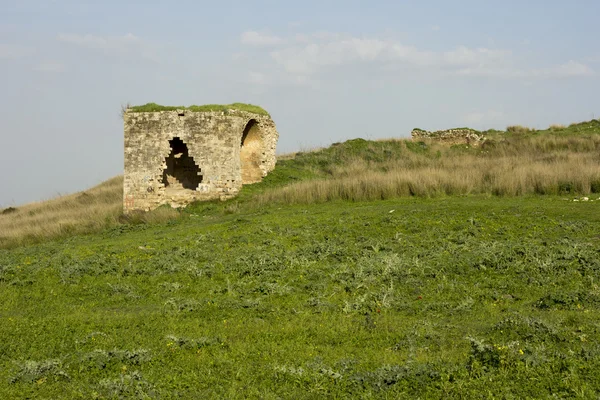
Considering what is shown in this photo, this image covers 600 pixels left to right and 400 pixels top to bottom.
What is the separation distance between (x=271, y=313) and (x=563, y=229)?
22.0ft

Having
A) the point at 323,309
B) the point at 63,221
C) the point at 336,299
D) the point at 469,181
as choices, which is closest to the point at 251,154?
the point at 63,221

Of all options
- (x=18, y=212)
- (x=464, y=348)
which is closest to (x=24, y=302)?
(x=464, y=348)

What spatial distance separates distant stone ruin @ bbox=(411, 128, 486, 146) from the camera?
1247 inches

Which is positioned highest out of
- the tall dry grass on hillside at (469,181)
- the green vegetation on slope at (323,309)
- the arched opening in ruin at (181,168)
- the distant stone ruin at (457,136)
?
the distant stone ruin at (457,136)

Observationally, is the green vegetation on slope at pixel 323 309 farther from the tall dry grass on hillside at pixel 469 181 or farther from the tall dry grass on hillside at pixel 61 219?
the tall dry grass on hillside at pixel 61 219

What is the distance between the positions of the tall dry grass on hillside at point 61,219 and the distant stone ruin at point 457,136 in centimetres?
1624

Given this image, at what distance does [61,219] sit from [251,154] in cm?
737

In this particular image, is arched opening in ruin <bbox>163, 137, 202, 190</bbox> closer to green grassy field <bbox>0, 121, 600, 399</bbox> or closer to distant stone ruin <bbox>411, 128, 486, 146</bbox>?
green grassy field <bbox>0, 121, 600, 399</bbox>

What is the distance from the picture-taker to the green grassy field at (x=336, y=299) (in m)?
6.27

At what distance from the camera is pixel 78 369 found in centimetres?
689

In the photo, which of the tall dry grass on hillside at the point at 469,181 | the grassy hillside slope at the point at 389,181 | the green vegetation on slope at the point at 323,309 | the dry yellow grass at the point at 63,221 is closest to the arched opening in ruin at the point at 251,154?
the grassy hillside slope at the point at 389,181

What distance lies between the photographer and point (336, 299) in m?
Result: 9.55

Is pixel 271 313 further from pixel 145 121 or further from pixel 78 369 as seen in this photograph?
pixel 145 121

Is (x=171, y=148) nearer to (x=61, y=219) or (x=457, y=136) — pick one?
(x=61, y=219)
